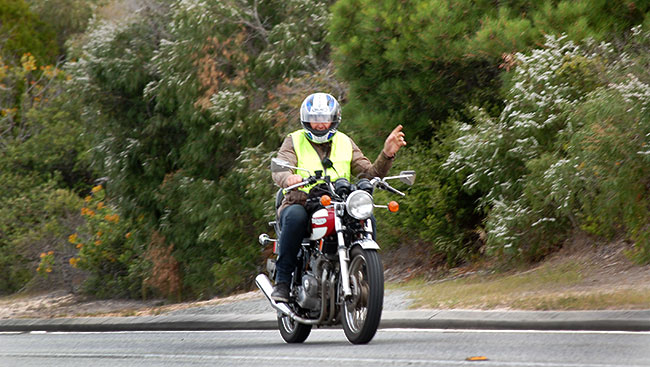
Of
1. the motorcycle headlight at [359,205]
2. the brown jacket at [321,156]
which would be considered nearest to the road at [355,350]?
the motorcycle headlight at [359,205]

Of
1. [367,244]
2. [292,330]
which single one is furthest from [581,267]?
[367,244]

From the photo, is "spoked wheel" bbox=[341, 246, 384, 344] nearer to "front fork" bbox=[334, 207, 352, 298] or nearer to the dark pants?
"front fork" bbox=[334, 207, 352, 298]

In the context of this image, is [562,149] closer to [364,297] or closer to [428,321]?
[428,321]

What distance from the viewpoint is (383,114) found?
63.4 feet

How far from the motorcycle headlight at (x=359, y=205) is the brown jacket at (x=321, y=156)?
79 cm

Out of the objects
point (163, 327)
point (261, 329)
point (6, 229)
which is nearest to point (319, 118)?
point (261, 329)

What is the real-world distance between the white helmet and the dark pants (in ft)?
2.11

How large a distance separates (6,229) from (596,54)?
26.1m

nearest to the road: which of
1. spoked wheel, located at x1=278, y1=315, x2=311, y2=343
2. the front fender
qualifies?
spoked wheel, located at x1=278, y1=315, x2=311, y2=343

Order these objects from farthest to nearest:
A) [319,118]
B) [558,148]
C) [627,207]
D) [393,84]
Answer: [393,84]
[558,148]
[627,207]
[319,118]

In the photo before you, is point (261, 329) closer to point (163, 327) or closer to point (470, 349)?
point (163, 327)

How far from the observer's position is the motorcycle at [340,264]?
28.7 ft

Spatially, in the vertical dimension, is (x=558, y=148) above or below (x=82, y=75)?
below

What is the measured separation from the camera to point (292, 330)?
10.3 meters
